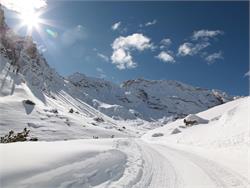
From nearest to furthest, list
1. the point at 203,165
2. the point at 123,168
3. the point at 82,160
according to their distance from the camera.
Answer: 1. the point at 82,160
2. the point at 123,168
3. the point at 203,165

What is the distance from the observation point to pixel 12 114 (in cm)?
A: 4116

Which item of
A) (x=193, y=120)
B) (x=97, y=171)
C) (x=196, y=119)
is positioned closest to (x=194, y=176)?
(x=97, y=171)

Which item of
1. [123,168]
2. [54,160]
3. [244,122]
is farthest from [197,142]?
[54,160]

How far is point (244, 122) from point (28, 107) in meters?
36.0

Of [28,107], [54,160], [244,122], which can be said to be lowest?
[54,160]

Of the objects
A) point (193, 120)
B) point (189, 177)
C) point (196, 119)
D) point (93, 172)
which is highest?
point (196, 119)

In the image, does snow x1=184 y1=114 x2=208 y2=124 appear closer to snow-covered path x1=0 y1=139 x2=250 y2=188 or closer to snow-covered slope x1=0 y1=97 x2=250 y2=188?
snow-covered slope x1=0 y1=97 x2=250 y2=188

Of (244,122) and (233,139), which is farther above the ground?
(244,122)

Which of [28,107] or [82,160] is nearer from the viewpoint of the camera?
[82,160]

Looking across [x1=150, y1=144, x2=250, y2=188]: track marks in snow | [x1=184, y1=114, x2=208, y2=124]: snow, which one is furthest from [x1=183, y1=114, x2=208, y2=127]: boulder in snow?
[x1=150, y1=144, x2=250, y2=188]: track marks in snow

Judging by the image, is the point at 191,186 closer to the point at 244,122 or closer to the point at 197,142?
the point at 244,122

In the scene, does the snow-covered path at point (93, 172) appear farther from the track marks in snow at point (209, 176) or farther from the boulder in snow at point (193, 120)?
the boulder in snow at point (193, 120)

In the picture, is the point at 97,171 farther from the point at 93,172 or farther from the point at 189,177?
the point at 189,177

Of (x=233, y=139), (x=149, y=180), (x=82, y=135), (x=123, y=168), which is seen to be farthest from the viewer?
(x=82, y=135)
